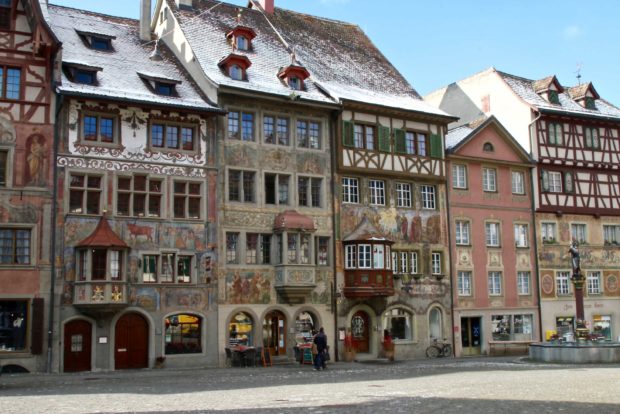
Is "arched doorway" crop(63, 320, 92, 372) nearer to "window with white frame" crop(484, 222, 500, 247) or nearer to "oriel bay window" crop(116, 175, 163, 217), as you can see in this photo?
"oriel bay window" crop(116, 175, 163, 217)

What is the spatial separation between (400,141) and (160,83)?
11.2 meters

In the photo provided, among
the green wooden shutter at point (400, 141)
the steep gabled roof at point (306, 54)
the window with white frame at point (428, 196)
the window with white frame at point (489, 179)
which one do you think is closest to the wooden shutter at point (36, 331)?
the steep gabled roof at point (306, 54)

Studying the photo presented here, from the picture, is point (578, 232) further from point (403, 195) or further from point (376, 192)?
point (376, 192)

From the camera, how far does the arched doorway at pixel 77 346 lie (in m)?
27.7

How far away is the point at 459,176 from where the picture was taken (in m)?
38.7

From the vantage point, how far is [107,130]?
29.5 m

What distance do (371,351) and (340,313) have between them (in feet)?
8.23

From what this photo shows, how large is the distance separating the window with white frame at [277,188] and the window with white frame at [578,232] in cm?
1652

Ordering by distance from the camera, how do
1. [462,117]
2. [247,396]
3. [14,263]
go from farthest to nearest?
[462,117] < [14,263] < [247,396]

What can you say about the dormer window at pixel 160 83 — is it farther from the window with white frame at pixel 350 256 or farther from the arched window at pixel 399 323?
the arched window at pixel 399 323

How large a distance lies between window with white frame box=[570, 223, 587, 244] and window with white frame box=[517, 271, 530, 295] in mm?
3616

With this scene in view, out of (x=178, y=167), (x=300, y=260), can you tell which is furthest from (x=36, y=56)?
(x=300, y=260)

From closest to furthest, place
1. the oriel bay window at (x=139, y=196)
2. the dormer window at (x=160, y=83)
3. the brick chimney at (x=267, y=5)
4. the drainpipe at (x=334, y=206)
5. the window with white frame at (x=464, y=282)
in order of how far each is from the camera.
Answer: the oriel bay window at (x=139, y=196) < the dormer window at (x=160, y=83) < the drainpipe at (x=334, y=206) < the window with white frame at (x=464, y=282) < the brick chimney at (x=267, y=5)

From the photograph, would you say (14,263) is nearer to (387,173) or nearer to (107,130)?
(107,130)
